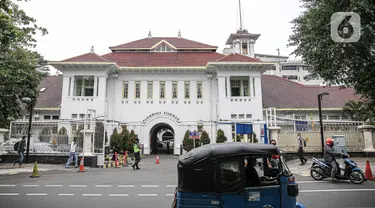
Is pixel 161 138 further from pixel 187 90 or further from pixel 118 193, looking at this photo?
pixel 118 193

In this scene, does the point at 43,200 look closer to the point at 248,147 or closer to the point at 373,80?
the point at 248,147

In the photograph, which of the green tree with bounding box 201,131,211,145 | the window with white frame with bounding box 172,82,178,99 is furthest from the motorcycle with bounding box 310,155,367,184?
the window with white frame with bounding box 172,82,178,99

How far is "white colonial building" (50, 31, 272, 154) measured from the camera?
2503 cm

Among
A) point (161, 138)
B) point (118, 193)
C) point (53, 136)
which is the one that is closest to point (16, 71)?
point (53, 136)

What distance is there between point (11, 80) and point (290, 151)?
18326 millimetres

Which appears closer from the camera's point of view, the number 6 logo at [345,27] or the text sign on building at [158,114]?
the number 6 logo at [345,27]

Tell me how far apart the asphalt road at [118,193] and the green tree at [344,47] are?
4338mm

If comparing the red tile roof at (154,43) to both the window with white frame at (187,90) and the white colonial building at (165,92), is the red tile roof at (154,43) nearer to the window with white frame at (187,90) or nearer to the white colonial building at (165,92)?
the white colonial building at (165,92)

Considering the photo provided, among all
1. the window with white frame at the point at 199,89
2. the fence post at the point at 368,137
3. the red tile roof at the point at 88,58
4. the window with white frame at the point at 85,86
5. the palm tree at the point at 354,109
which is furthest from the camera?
the window with white frame at the point at 199,89

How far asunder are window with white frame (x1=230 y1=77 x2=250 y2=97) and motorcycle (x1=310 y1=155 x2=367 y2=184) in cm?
1581

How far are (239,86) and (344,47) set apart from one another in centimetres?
1691

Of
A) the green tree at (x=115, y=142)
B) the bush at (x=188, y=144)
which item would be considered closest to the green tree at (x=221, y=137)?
the bush at (x=188, y=144)

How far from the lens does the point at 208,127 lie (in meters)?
25.3

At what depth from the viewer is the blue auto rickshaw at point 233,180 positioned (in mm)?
4270
